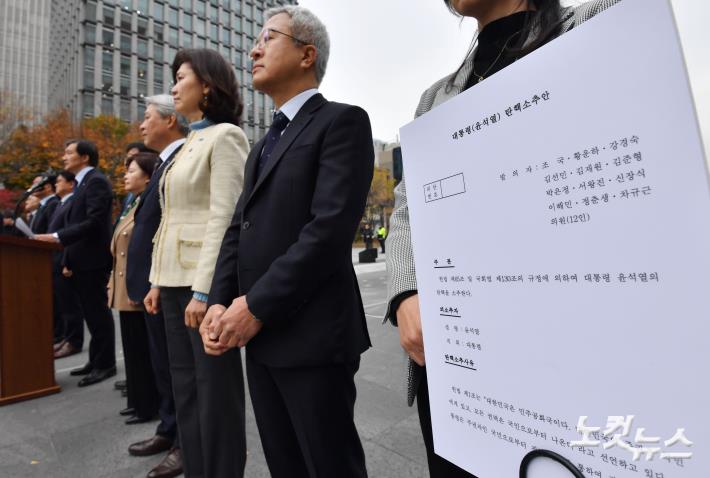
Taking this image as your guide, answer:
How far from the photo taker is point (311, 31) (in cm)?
139

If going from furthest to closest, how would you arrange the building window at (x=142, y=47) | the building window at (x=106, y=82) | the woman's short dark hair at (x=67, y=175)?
1. the building window at (x=142, y=47)
2. the building window at (x=106, y=82)
3. the woman's short dark hair at (x=67, y=175)

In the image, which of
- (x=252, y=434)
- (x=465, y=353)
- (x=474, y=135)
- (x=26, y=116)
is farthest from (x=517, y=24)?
(x=26, y=116)

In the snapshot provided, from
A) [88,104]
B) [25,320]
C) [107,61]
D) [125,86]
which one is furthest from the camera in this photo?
[125,86]

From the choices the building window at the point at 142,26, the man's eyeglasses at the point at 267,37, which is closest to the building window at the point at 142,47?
the building window at the point at 142,26

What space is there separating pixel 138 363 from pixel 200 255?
1.42m

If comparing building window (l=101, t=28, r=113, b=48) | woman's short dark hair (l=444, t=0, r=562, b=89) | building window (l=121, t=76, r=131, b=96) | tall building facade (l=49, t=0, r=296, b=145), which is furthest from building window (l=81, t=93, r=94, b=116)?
woman's short dark hair (l=444, t=0, r=562, b=89)

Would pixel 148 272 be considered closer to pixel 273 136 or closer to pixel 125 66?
pixel 273 136

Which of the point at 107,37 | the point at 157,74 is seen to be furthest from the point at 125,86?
the point at 107,37

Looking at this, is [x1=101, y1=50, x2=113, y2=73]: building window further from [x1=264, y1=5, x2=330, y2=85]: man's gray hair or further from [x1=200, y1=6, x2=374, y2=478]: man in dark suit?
[x1=200, y1=6, x2=374, y2=478]: man in dark suit

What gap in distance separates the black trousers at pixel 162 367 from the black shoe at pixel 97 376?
4.93ft

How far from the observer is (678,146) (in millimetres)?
354

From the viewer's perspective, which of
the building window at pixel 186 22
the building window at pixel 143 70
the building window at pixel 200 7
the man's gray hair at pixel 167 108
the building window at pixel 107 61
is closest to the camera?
the man's gray hair at pixel 167 108

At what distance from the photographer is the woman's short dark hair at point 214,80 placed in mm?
1778

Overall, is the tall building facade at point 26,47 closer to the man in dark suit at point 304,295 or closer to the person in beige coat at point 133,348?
the person in beige coat at point 133,348
